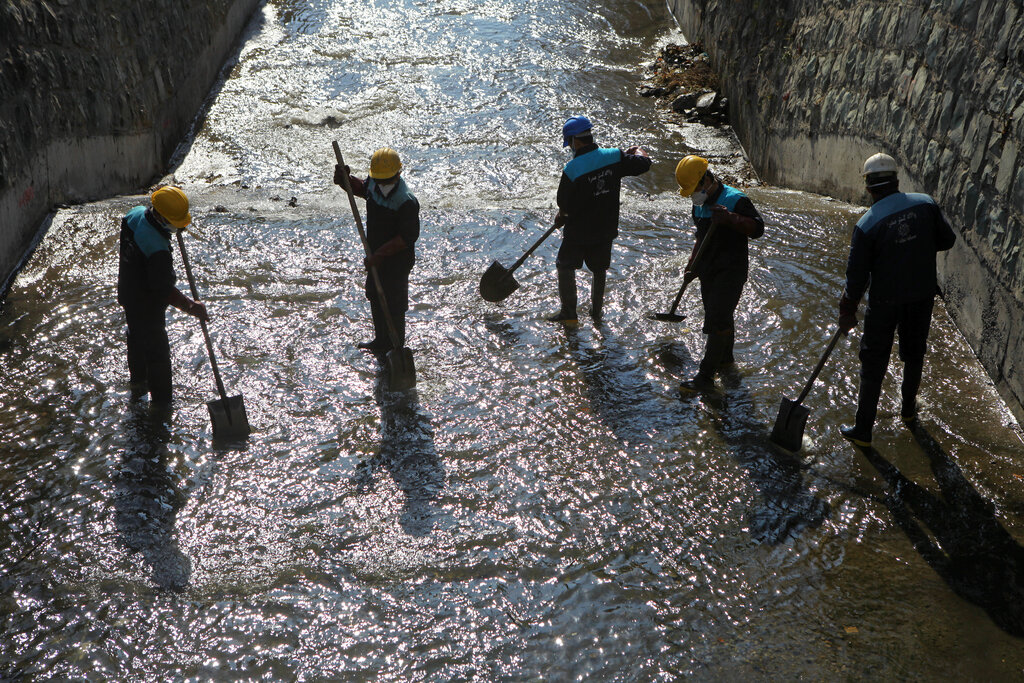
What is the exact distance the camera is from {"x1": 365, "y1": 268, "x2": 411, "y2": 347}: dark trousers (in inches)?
242

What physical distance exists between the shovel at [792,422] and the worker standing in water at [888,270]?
260 mm

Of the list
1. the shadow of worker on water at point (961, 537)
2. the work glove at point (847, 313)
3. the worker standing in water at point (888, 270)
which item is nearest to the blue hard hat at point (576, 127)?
the worker standing in water at point (888, 270)

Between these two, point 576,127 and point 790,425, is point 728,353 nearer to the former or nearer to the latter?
point 790,425

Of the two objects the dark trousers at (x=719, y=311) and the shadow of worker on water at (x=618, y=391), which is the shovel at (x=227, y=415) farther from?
the dark trousers at (x=719, y=311)

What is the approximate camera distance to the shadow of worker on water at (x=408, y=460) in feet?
15.0

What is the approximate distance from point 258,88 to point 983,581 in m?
12.3

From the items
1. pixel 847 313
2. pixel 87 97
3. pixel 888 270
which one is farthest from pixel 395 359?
pixel 87 97

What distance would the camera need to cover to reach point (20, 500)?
4508 mm

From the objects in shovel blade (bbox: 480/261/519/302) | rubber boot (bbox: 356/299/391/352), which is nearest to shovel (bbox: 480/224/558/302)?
shovel blade (bbox: 480/261/519/302)

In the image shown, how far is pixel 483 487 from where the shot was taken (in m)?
4.77

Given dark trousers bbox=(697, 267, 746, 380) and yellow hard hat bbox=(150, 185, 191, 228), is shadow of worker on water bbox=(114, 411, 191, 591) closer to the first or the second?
yellow hard hat bbox=(150, 185, 191, 228)

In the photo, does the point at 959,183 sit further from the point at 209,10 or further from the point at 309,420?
the point at 209,10

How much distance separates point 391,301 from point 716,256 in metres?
2.39

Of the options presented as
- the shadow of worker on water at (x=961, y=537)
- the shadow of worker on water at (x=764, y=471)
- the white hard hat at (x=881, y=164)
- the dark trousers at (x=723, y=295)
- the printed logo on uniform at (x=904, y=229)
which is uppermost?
the white hard hat at (x=881, y=164)
